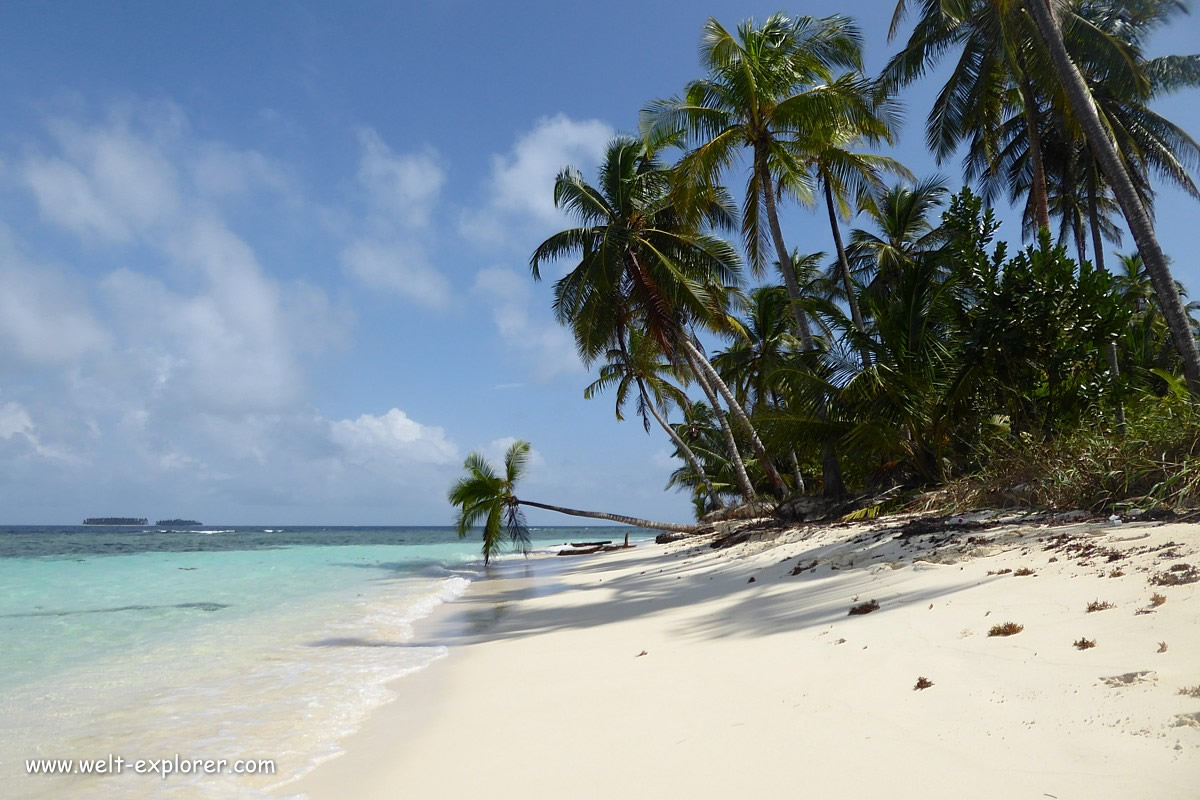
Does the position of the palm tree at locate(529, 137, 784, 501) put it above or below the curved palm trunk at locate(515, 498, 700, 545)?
above

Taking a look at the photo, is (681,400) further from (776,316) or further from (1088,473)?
(1088,473)

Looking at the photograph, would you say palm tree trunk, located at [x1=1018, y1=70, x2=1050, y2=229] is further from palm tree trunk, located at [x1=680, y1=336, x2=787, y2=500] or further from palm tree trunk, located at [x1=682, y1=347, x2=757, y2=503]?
palm tree trunk, located at [x1=682, y1=347, x2=757, y2=503]

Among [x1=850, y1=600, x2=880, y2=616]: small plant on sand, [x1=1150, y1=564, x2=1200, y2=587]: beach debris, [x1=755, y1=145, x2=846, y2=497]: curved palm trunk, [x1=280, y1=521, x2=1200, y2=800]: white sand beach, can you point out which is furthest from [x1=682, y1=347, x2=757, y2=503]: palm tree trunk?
[x1=1150, y1=564, x2=1200, y2=587]: beach debris

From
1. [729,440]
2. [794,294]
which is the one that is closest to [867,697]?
[794,294]

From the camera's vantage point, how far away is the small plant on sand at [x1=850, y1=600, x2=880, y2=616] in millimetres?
4999

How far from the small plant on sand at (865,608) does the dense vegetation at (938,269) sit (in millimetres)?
3222

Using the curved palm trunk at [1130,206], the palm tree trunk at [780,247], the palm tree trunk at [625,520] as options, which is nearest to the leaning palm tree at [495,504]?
the palm tree trunk at [625,520]

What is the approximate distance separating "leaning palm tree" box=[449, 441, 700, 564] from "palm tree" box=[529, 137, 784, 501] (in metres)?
4.00

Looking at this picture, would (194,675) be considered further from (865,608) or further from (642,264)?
(642,264)

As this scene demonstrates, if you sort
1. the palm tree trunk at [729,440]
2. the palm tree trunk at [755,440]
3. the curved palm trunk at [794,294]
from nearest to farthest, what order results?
the curved palm trunk at [794,294] < the palm tree trunk at [755,440] < the palm tree trunk at [729,440]

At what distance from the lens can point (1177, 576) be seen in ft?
12.5

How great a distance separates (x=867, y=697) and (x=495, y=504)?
1673cm

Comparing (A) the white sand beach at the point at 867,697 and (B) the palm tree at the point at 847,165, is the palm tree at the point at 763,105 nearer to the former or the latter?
(B) the palm tree at the point at 847,165

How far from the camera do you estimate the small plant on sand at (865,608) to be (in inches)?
197
